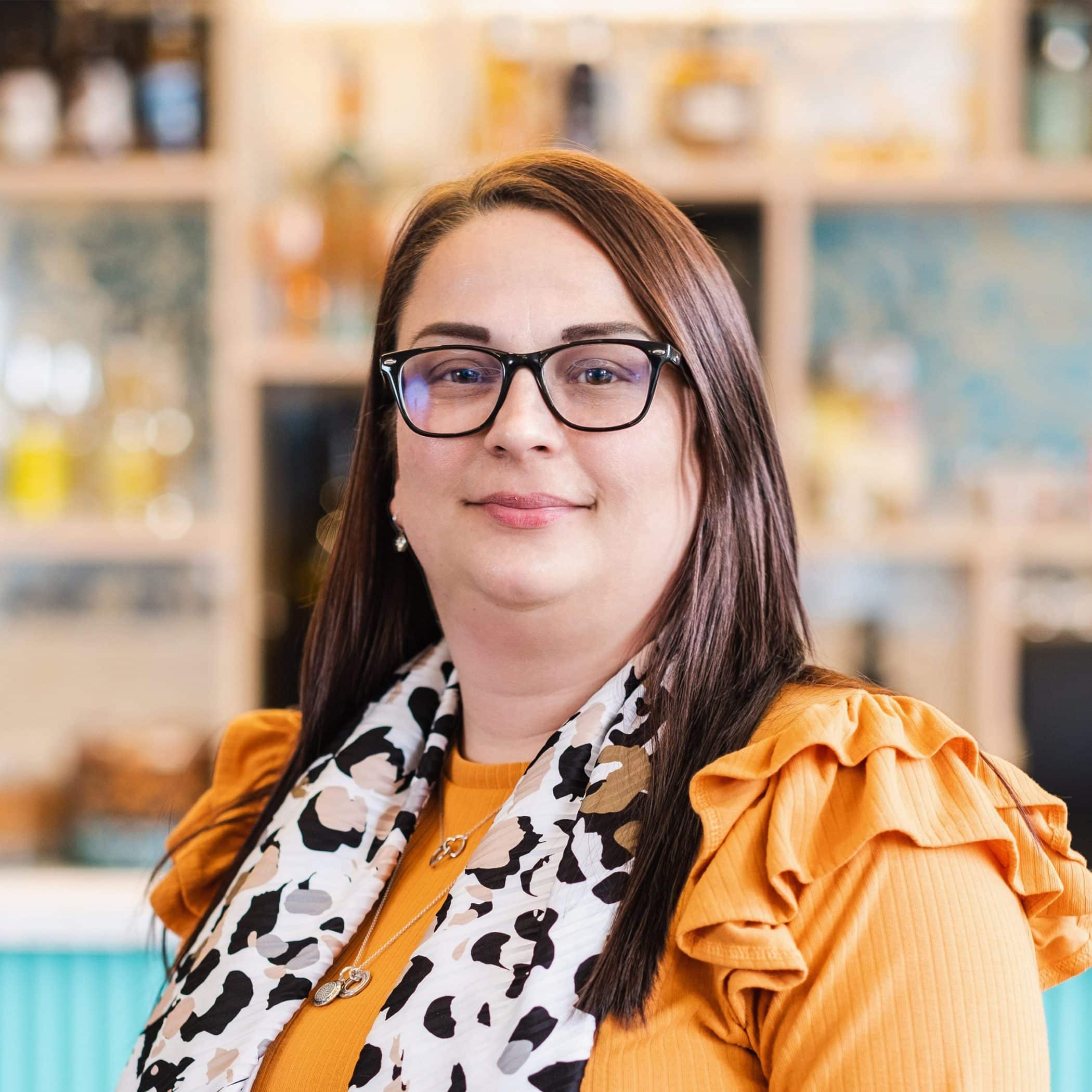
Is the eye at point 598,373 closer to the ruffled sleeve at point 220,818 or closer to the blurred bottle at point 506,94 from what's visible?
the ruffled sleeve at point 220,818

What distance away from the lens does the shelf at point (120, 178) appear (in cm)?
209

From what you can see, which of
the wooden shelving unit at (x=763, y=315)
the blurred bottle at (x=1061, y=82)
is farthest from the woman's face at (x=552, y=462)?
the blurred bottle at (x=1061, y=82)

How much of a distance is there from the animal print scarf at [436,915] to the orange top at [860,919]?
0.19 ft

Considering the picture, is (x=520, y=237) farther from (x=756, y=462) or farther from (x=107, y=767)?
(x=107, y=767)

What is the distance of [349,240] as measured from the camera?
2.14 m

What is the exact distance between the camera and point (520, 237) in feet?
3.03

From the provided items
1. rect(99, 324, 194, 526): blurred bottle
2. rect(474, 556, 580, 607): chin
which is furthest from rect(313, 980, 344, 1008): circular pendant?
rect(99, 324, 194, 526): blurred bottle

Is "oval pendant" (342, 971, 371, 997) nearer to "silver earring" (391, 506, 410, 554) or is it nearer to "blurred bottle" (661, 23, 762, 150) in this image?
"silver earring" (391, 506, 410, 554)

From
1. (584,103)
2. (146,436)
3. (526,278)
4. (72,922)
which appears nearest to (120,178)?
(146,436)

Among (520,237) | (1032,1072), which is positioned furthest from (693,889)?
(520,237)

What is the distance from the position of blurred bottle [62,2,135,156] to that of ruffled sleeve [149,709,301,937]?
51.8 inches

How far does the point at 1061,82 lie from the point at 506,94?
92 centimetres

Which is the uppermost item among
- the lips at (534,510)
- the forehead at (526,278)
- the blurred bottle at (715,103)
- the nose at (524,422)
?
the blurred bottle at (715,103)

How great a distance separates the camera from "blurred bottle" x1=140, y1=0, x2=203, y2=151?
6.91 feet
